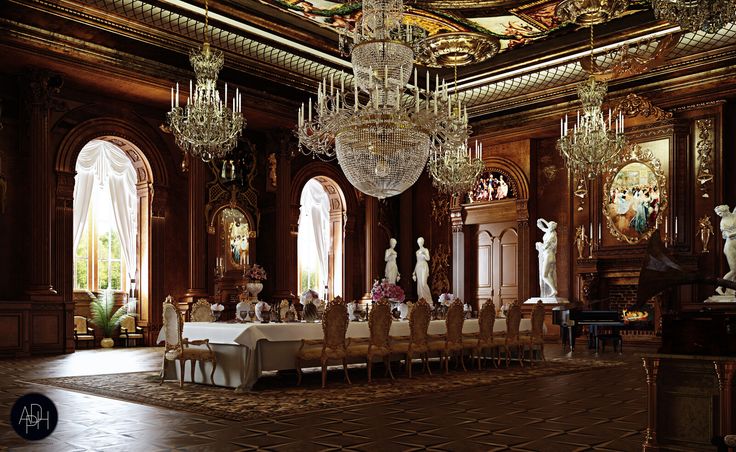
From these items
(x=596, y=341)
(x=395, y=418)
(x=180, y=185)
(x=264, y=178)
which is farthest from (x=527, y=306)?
(x=395, y=418)

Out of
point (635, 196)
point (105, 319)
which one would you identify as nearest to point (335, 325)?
point (105, 319)

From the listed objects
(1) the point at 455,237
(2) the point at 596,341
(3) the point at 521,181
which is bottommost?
(2) the point at 596,341

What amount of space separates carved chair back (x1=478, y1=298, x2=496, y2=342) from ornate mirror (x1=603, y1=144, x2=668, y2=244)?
5.21m

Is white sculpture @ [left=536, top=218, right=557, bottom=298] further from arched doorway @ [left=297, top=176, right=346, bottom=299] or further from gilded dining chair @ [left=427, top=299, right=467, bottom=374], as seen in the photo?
gilded dining chair @ [left=427, top=299, right=467, bottom=374]

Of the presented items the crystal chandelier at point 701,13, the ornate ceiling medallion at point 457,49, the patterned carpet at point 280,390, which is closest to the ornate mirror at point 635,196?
the ornate ceiling medallion at point 457,49

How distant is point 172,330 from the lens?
25.5ft

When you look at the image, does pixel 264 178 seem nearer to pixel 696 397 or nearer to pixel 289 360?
pixel 289 360

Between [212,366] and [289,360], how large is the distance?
779mm

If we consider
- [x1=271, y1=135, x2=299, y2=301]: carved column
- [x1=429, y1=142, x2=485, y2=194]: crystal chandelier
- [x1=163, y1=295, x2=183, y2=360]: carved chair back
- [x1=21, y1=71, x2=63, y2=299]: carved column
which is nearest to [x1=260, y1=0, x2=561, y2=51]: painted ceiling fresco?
[x1=429, y1=142, x2=485, y2=194]: crystal chandelier

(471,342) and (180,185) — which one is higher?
(180,185)

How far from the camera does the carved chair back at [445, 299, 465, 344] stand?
934 centimetres

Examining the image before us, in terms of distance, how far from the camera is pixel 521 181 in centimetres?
1600

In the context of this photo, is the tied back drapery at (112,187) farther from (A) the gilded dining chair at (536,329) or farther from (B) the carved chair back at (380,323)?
(A) the gilded dining chair at (536,329)

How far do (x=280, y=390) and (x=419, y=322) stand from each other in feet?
7.02
